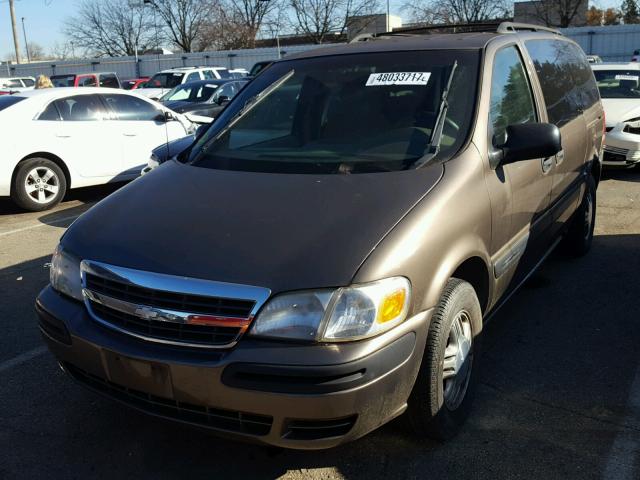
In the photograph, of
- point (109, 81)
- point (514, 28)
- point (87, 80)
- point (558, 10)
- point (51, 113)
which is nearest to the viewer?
point (514, 28)

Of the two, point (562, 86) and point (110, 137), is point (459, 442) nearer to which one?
point (562, 86)

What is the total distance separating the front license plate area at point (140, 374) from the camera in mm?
2389

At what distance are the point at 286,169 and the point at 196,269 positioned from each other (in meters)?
0.94

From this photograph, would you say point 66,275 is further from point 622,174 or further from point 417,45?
point 622,174

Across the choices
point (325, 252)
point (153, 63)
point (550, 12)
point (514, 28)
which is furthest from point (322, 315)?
point (550, 12)

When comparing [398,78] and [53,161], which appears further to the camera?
[53,161]

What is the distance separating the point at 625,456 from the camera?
2811mm

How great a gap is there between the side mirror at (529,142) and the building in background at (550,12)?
142 ft

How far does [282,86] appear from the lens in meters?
3.94

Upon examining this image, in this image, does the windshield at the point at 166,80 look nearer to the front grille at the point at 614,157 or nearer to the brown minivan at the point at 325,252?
the front grille at the point at 614,157

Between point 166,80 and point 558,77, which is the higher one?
point 166,80

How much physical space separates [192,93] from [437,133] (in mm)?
12169

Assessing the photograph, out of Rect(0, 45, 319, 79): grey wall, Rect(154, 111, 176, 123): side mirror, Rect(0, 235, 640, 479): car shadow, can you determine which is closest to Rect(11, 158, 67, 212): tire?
Rect(154, 111, 176, 123): side mirror

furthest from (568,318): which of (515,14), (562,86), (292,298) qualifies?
(515,14)
